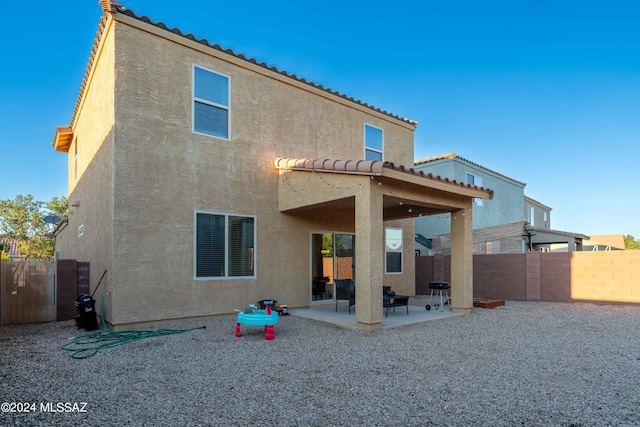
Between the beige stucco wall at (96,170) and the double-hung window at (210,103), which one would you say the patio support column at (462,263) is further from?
the beige stucco wall at (96,170)

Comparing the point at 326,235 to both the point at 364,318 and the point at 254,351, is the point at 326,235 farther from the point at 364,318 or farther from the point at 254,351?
the point at 254,351

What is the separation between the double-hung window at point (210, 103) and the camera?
905 centimetres

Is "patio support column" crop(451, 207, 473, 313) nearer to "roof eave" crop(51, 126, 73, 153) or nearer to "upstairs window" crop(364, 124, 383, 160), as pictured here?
"upstairs window" crop(364, 124, 383, 160)

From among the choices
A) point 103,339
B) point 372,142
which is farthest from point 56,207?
point 103,339

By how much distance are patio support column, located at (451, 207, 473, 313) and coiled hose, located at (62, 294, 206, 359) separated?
6.55 m

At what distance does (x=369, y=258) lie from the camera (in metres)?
7.74

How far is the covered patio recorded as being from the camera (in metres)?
7.78

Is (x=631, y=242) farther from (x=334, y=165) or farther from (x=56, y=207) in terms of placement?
(x=56, y=207)

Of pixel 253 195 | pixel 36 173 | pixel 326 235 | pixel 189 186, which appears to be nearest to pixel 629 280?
pixel 326 235

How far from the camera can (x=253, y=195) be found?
9.78m

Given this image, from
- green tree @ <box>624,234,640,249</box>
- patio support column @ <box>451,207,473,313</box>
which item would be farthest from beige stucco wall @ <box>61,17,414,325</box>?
green tree @ <box>624,234,640,249</box>

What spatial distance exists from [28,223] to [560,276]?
110 feet

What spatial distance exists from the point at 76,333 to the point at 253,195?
474 cm

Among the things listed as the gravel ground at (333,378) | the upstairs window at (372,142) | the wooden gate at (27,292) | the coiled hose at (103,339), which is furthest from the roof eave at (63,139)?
the upstairs window at (372,142)
